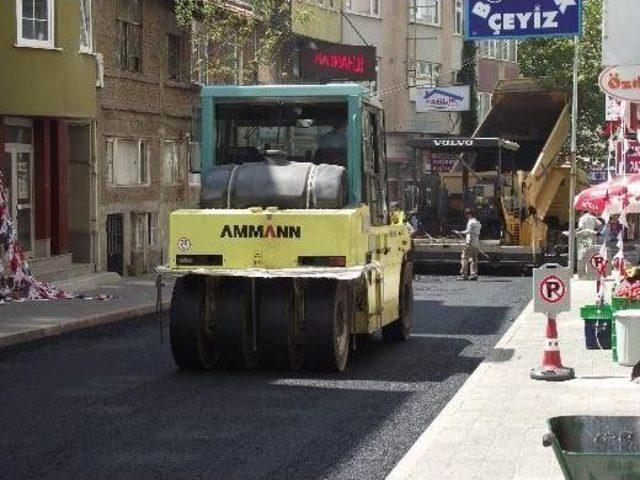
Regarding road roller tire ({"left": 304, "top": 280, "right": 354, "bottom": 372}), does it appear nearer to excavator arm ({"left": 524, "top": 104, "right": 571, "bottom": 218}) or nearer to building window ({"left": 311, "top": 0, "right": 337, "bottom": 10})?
excavator arm ({"left": 524, "top": 104, "right": 571, "bottom": 218})

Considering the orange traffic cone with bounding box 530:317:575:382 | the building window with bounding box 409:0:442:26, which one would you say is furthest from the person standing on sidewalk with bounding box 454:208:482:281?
the building window with bounding box 409:0:442:26

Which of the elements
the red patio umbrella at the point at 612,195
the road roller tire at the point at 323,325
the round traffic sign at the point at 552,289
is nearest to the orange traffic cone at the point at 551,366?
the round traffic sign at the point at 552,289

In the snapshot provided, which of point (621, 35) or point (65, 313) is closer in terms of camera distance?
point (621, 35)

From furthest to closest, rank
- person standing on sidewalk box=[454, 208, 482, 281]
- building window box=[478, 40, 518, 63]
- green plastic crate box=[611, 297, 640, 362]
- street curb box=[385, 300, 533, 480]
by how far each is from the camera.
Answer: building window box=[478, 40, 518, 63]
person standing on sidewalk box=[454, 208, 482, 281]
green plastic crate box=[611, 297, 640, 362]
street curb box=[385, 300, 533, 480]

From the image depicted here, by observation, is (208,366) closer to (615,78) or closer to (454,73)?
(615,78)

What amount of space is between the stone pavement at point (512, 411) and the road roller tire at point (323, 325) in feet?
4.88

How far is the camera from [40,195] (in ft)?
102

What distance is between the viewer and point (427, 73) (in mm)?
64812

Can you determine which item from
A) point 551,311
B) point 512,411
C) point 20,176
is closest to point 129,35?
point 20,176

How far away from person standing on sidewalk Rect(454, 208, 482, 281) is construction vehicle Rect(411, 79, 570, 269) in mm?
1638

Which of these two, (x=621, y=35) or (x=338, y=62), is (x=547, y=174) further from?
(x=621, y=35)

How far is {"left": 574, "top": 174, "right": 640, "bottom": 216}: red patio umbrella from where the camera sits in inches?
779

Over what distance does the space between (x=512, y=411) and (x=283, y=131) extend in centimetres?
580

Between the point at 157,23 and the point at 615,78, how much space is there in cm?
2656
